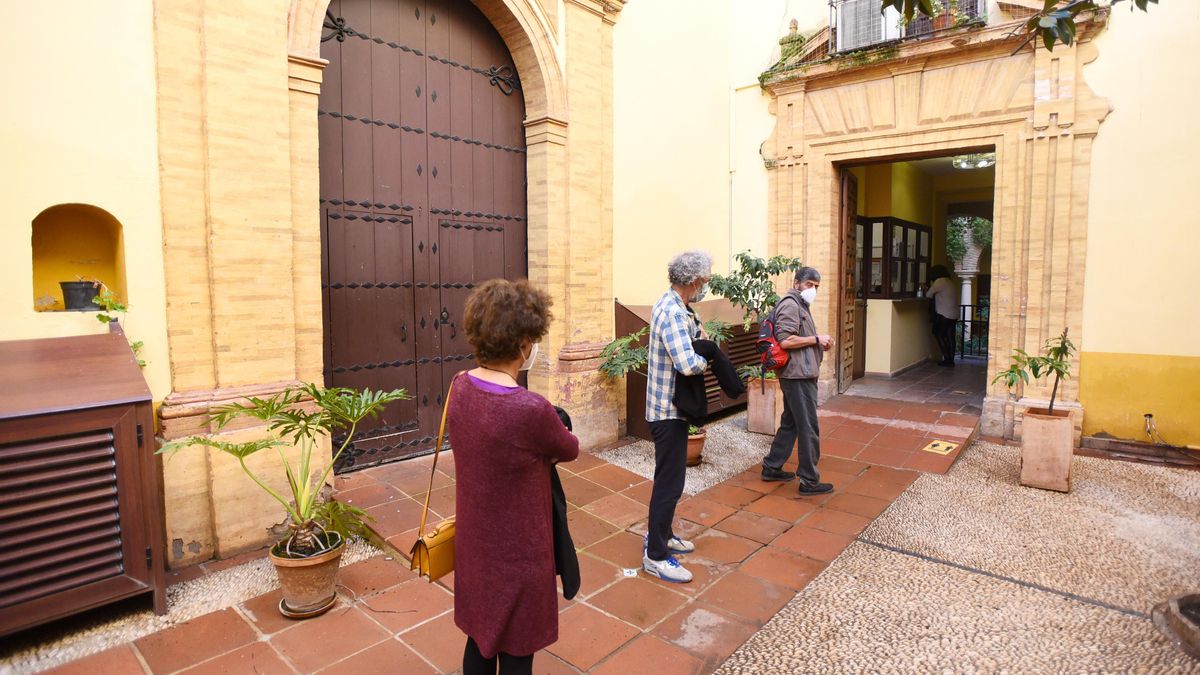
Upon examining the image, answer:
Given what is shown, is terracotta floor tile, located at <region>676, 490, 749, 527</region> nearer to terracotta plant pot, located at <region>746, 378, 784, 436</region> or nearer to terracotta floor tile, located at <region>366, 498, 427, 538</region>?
terracotta floor tile, located at <region>366, 498, 427, 538</region>

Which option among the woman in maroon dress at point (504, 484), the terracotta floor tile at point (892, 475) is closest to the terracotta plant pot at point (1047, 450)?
the terracotta floor tile at point (892, 475)

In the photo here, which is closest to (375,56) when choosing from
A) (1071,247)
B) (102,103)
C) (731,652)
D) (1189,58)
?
(102,103)

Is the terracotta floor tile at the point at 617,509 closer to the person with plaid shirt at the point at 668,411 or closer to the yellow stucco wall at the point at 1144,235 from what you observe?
the person with plaid shirt at the point at 668,411

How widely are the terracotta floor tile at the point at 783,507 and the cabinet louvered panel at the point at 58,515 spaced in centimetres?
365

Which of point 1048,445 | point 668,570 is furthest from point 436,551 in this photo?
point 1048,445

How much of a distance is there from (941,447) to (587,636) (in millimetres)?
4383

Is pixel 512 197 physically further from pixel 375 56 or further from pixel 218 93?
pixel 218 93

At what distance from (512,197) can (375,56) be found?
158 cm

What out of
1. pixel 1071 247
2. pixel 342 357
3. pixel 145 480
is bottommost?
pixel 145 480

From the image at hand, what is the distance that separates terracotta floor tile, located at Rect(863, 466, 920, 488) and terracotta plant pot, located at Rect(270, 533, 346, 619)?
4066 mm

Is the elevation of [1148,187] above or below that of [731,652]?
above

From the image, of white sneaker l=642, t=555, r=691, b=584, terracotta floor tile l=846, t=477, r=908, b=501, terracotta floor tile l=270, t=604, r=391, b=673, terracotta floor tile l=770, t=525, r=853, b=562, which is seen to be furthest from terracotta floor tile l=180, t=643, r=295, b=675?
terracotta floor tile l=846, t=477, r=908, b=501

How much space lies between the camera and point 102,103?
333 centimetres

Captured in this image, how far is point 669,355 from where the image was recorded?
342 centimetres
